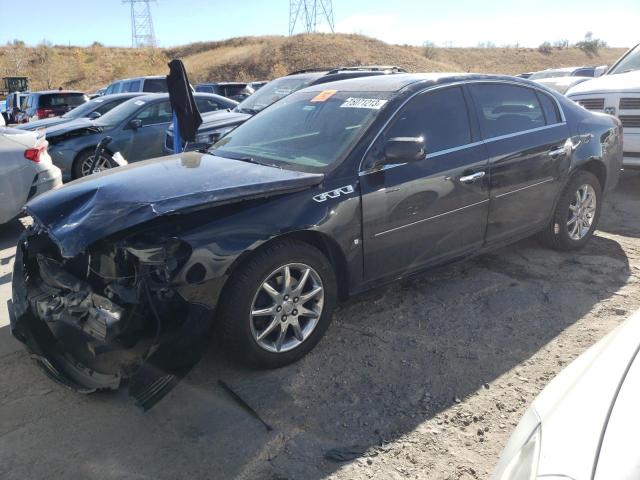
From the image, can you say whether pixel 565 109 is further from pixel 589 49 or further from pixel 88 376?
pixel 589 49

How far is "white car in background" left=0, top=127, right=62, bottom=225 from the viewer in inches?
240

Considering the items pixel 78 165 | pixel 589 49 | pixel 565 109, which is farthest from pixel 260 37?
pixel 565 109

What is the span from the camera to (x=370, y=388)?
3066 millimetres

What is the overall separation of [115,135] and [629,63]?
842 centimetres

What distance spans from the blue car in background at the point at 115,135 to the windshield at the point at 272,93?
4.95ft

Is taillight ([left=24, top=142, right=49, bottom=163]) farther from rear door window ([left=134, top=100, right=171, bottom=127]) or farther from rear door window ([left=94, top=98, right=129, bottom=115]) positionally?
rear door window ([left=94, top=98, right=129, bottom=115])

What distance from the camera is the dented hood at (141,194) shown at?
281 cm

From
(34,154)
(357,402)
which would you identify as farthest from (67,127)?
(357,402)

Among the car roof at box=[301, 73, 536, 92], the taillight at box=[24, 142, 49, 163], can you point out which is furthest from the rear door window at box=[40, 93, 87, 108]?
the car roof at box=[301, 73, 536, 92]

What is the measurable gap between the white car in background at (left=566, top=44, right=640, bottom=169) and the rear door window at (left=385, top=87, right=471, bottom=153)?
4.16 m

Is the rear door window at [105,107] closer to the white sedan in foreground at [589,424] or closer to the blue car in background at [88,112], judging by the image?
the blue car in background at [88,112]

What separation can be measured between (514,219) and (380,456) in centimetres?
260

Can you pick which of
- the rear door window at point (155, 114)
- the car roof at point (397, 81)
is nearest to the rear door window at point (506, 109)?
the car roof at point (397, 81)

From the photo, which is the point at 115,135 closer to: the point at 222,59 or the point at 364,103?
the point at 364,103
